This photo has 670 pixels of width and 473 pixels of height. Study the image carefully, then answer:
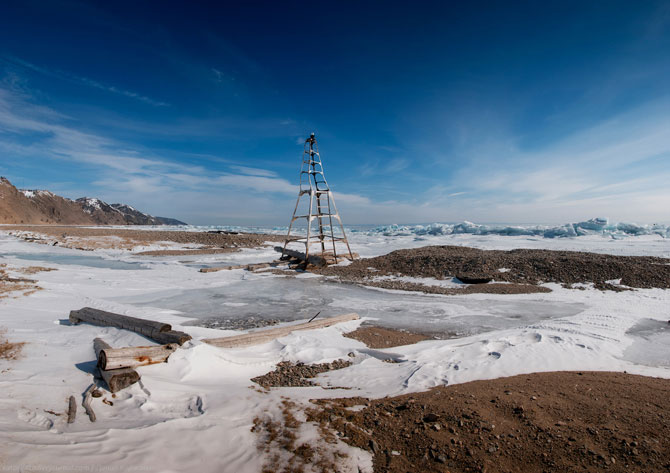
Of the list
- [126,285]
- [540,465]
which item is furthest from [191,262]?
[540,465]

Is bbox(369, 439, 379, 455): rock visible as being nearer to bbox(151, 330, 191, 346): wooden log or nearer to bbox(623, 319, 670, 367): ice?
bbox(151, 330, 191, 346): wooden log

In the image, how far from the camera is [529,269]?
1353cm

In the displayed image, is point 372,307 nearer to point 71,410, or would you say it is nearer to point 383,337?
point 383,337

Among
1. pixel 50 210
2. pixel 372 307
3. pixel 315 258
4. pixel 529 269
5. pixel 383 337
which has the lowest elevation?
pixel 383 337

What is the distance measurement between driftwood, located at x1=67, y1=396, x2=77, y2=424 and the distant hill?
99908mm

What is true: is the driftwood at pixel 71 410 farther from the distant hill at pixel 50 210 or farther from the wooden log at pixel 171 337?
the distant hill at pixel 50 210

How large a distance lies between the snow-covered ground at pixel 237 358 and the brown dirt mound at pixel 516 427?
0.40 m

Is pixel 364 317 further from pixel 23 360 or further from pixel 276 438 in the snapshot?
pixel 23 360

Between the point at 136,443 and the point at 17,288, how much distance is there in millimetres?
9507

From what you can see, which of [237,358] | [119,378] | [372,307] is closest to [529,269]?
[372,307]

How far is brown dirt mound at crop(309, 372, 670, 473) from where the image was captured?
291 centimetres

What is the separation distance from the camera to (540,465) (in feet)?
9.45

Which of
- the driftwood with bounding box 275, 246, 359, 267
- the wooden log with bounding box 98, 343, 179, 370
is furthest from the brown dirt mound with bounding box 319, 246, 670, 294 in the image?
the wooden log with bounding box 98, 343, 179, 370

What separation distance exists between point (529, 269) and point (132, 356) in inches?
549
